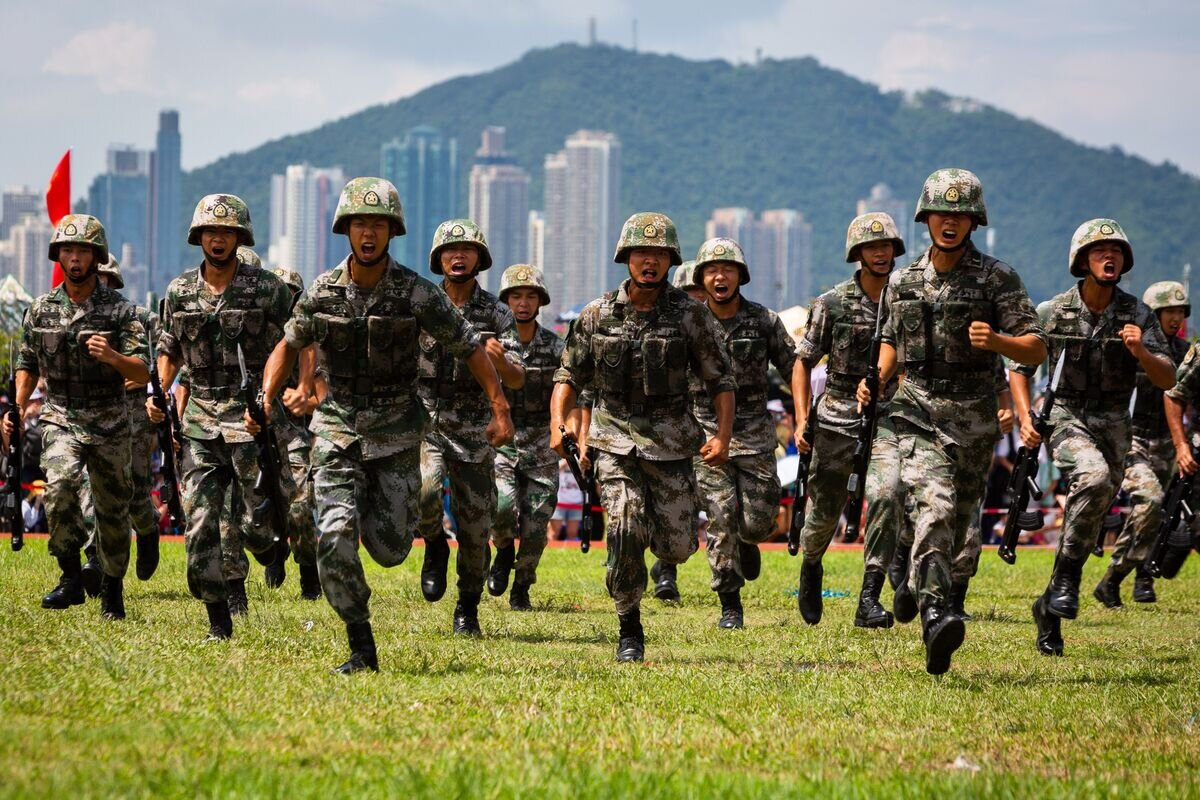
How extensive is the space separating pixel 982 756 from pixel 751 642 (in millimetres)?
4357

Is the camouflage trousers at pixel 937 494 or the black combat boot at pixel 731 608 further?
the black combat boot at pixel 731 608

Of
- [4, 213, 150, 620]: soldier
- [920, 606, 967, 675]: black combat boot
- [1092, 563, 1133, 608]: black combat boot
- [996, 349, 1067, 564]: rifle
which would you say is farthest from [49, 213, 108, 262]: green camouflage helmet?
[1092, 563, 1133, 608]: black combat boot

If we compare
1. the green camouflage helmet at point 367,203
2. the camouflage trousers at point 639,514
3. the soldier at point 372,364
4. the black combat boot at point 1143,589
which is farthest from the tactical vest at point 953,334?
the black combat boot at point 1143,589

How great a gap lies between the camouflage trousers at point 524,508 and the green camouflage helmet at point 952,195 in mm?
4919

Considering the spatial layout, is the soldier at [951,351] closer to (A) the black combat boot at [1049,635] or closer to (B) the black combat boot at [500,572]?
(A) the black combat boot at [1049,635]

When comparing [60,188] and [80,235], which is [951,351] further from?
[60,188]

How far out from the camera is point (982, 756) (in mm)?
7797

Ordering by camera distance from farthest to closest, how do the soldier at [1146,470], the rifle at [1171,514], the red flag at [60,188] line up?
the red flag at [60,188], the soldier at [1146,470], the rifle at [1171,514]

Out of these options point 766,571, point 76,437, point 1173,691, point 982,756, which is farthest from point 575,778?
point 766,571

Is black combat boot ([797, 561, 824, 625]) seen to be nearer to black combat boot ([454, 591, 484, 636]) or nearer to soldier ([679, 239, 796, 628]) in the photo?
soldier ([679, 239, 796, 628])

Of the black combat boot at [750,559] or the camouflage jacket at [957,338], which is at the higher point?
the camouflage jacket at [957,338]

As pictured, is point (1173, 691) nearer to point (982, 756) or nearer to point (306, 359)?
point (982, 756)

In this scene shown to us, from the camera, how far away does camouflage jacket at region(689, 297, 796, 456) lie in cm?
1388

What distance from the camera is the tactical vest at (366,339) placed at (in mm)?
9875
